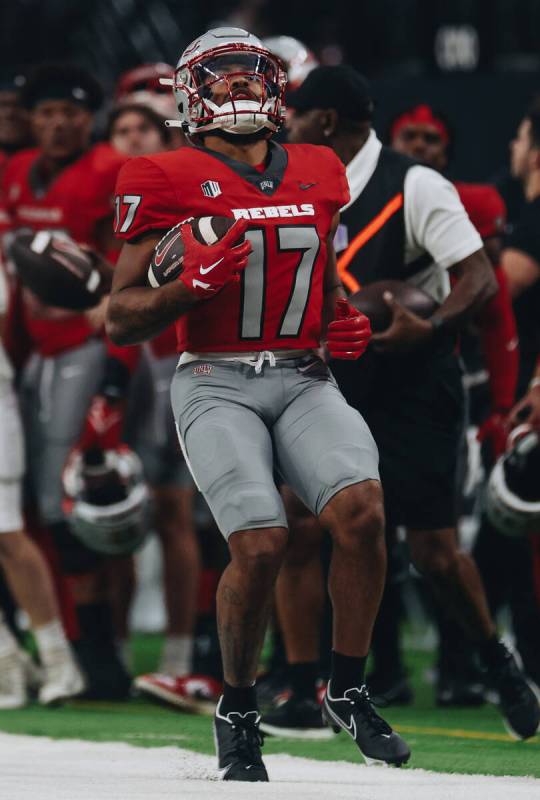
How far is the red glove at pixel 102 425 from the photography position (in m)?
5.95

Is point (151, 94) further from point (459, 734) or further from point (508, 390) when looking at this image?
point (459, 734)

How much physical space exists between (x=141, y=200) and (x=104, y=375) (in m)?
2.08

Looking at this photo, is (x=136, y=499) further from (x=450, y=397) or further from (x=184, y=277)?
(x=184, y=277)

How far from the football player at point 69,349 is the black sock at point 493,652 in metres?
1.67

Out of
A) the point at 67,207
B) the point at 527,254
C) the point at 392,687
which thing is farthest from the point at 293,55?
the point at 392,687

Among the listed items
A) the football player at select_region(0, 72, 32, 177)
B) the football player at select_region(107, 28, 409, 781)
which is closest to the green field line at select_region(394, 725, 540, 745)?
the football player at select_region(107, 28, 409, 781)

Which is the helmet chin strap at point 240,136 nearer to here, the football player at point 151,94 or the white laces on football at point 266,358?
the white laces on football at point 266,358

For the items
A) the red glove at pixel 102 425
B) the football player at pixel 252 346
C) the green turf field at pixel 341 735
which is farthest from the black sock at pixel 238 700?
the red glove at pixel 102 425

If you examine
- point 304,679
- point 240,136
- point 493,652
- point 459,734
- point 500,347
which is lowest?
point 459,734

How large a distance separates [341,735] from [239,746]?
1.25 metres

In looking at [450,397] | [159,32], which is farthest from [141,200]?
[159,32]

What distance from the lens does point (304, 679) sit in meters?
5.12

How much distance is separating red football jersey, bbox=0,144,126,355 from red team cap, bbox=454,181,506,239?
4.22 ft

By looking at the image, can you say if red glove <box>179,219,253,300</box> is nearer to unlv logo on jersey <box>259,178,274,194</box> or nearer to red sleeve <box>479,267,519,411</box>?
unlv logo on jersey <box>259,178,274,194</box>
